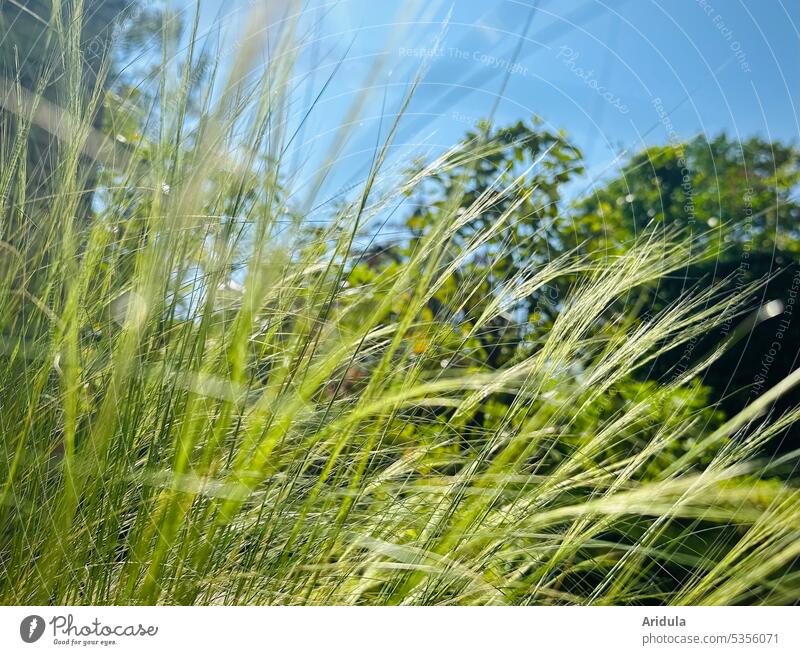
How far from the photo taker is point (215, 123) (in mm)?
800

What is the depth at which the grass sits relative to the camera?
0.83m

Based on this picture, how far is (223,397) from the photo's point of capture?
0.85 m

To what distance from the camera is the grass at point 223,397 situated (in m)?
0.83
